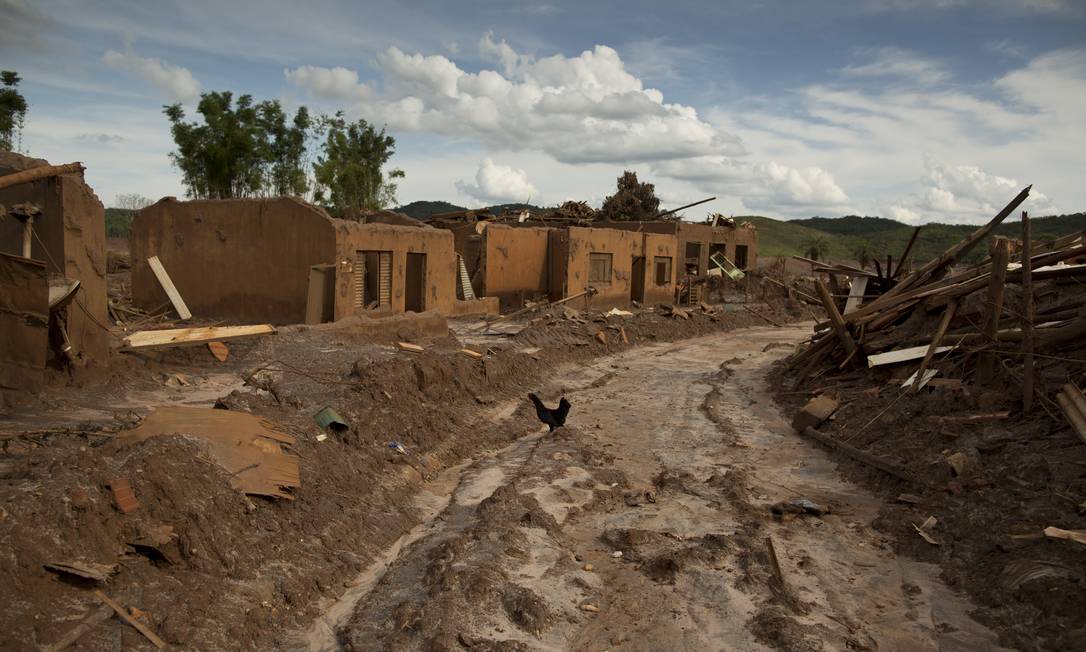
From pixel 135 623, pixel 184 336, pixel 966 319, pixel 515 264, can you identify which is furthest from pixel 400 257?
pixel 135 623

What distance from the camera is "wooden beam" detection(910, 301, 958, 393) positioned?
10.2m

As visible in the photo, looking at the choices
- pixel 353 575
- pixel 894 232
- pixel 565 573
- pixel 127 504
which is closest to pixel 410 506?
pixel 353 575

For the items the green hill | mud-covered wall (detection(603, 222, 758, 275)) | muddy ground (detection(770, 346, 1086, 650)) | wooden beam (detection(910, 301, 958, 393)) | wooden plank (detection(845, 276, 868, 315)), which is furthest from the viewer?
the green hill

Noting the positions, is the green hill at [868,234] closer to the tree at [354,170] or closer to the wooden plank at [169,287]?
the tree at [354,170]

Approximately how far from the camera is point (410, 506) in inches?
292

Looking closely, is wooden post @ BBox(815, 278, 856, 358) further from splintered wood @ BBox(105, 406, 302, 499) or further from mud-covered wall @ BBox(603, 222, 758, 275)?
mud-covered wall @ BBox(603, 222, 758, 275)

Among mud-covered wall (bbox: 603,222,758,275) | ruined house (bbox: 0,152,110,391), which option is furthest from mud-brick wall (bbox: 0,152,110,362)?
mud-covered wall (bbox: 603,222,758,275)

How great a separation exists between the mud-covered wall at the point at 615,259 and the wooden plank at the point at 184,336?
39.2ft

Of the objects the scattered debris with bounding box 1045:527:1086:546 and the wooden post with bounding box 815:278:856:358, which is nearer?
the scattered debris with bounding box 1045:527:1086:546

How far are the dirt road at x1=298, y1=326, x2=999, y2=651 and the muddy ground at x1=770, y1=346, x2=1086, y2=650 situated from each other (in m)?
0.26

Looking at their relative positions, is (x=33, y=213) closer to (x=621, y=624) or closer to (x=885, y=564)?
(x=621, y=624)

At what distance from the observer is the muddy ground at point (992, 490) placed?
17.4 feet

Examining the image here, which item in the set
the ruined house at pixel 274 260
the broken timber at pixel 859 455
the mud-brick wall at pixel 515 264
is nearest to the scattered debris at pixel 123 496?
the broken timber at pixel 859 455

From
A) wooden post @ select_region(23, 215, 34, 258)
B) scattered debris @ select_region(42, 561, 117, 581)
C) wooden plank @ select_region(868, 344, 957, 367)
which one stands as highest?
wooden post @ select_region(23, 215, 34, 258)
